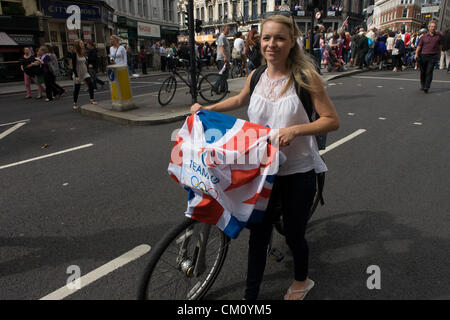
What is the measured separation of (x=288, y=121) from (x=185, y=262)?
1166mm

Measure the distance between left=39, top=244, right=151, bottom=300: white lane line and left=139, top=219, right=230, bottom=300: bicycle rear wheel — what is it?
0.66m

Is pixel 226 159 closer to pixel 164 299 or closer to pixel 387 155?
pixel 164 299

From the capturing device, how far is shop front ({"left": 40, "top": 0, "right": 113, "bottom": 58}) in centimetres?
2036

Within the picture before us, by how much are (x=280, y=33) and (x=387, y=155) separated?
13.0 feet

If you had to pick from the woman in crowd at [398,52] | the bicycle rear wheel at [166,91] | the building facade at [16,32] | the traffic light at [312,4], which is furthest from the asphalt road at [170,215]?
the building facade at [16,32]

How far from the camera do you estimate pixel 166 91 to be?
9031mm

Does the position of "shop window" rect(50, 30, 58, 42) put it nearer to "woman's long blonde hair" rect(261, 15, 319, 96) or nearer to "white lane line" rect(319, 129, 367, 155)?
"white lane line" rect(319, 129, 367, 155)

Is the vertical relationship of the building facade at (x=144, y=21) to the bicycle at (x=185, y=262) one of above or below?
above

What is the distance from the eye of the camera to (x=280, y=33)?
190 centimetres

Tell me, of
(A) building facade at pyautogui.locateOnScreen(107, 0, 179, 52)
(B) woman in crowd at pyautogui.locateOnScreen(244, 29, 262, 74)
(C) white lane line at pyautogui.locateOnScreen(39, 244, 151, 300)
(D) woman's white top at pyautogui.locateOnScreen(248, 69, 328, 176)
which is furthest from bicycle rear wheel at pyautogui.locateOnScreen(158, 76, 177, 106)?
(A) building facade at pyautogui.locateOnScreen(107, 0, 179, 52)

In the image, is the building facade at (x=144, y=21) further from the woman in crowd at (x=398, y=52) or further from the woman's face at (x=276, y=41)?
the woman's face at (x=276, y=41)

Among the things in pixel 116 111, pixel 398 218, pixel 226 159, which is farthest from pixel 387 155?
pixel 116 111

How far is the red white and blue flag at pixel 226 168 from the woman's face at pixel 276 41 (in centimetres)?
46

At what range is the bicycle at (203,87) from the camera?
904 centimetres
